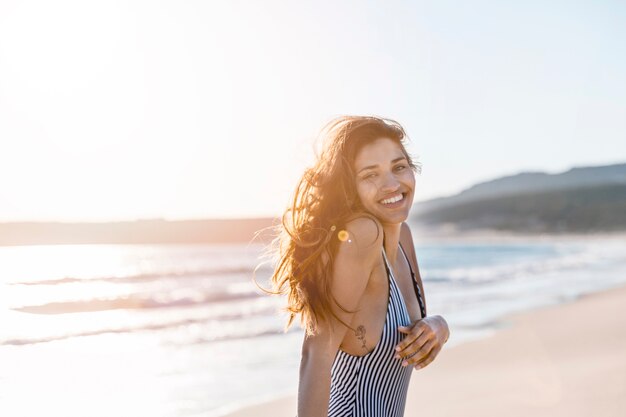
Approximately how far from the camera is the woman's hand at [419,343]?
2.45m

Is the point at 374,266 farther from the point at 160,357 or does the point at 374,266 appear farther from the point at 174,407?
the point at 160,357

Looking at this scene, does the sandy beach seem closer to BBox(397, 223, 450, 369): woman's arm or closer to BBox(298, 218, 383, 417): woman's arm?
BBox(397, 223, 450, 369): woman's arm

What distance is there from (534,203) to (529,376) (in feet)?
270

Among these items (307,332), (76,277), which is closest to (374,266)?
(307,332)

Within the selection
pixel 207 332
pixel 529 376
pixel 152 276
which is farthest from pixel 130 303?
pixel 529 376

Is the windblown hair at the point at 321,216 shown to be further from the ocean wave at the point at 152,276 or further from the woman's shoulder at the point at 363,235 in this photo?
the ocean wave at the point at 152,276

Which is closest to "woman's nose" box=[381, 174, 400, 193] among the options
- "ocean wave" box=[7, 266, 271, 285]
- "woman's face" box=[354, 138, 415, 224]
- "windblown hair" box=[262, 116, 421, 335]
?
"woman's face" box=[354, 138, 415, 224]

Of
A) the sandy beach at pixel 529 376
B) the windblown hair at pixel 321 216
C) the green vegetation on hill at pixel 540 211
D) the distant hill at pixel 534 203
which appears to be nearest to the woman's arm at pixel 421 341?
the windblown hair at pixel 321 216

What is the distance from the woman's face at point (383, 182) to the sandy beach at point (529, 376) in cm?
332

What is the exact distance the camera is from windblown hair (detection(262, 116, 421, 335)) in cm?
243

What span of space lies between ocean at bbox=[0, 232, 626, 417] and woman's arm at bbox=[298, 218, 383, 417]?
0.78 metres

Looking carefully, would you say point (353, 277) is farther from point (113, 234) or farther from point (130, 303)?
point (113, 234)

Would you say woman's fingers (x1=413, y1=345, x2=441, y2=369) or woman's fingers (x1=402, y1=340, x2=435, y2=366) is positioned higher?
woman's fingers (x1=402, y1=340, x2=435, y2=366)

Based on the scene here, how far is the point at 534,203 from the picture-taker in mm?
85812
